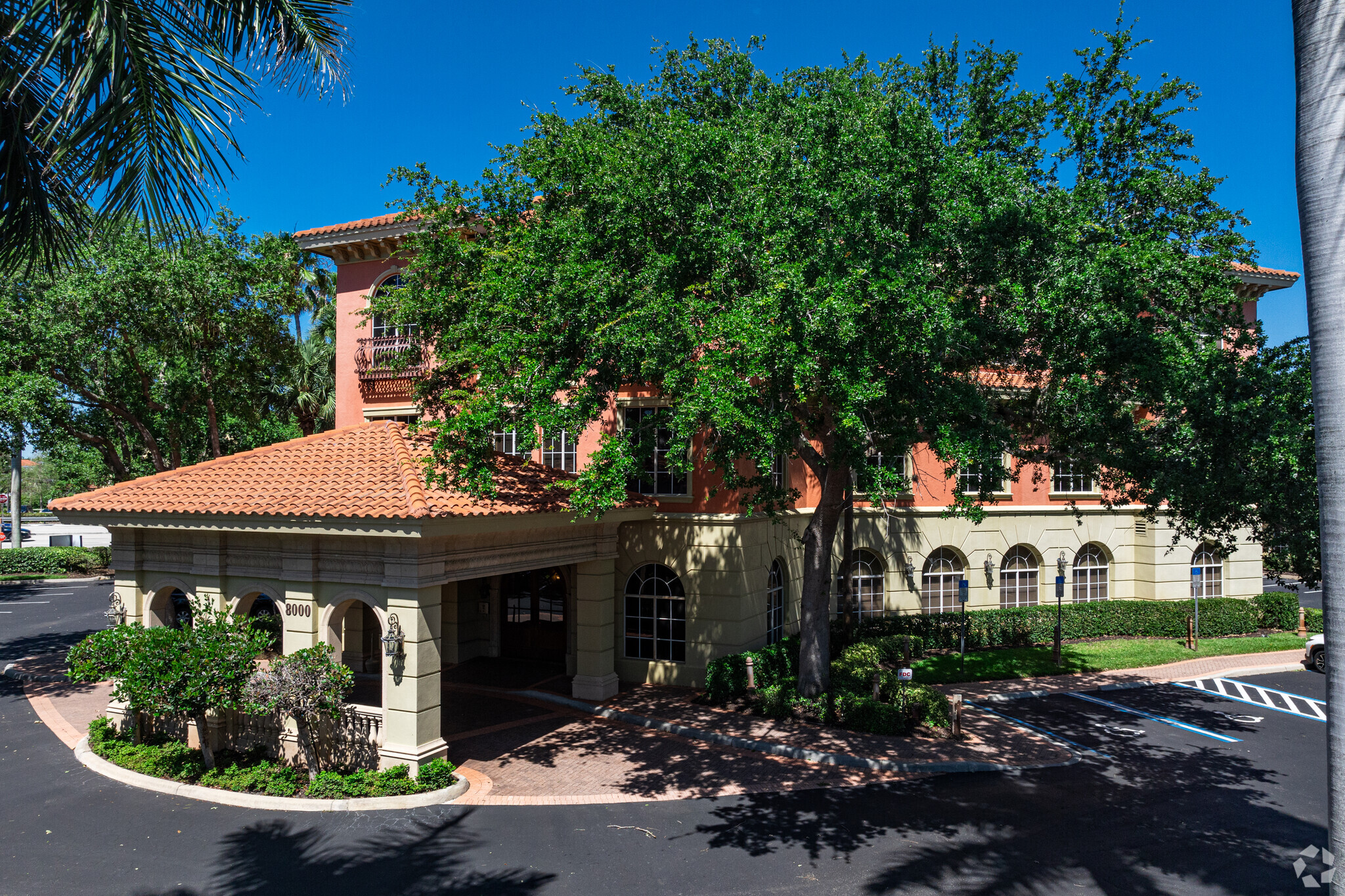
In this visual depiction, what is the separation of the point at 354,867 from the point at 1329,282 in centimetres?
1088

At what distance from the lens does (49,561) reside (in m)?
38.5

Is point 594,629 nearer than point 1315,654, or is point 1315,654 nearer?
point 594,629

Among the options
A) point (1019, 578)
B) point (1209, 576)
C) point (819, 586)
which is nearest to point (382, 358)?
point (819, 586)

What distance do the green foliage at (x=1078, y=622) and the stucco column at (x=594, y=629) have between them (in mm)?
8802

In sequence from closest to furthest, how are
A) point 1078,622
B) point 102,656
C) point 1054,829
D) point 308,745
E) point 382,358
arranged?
point 1054,829
point 102,656
point 308,745
point 382,358
point 1078,622

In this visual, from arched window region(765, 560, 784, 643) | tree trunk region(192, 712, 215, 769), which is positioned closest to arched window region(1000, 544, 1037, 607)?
arched window region(765, 560, 784, 643)

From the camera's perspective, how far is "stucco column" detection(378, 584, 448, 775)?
11.5 meters

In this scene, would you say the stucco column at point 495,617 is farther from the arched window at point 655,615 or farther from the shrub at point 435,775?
the shrub at point 435,775

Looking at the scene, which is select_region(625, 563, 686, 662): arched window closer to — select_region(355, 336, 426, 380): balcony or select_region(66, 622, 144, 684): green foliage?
select_region(355, 336, 426, 380): balcony

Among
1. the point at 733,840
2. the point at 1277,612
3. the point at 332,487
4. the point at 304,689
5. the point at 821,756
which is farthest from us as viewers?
the point at 1277,612

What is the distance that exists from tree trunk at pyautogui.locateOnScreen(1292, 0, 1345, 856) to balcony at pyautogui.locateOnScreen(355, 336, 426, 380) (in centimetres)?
1809

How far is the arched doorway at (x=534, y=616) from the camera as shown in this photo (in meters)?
20.1

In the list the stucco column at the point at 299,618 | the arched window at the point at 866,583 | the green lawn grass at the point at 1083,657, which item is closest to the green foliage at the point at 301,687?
the stucco column at the point at 299,618

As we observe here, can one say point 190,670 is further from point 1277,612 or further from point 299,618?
point 1277,612
